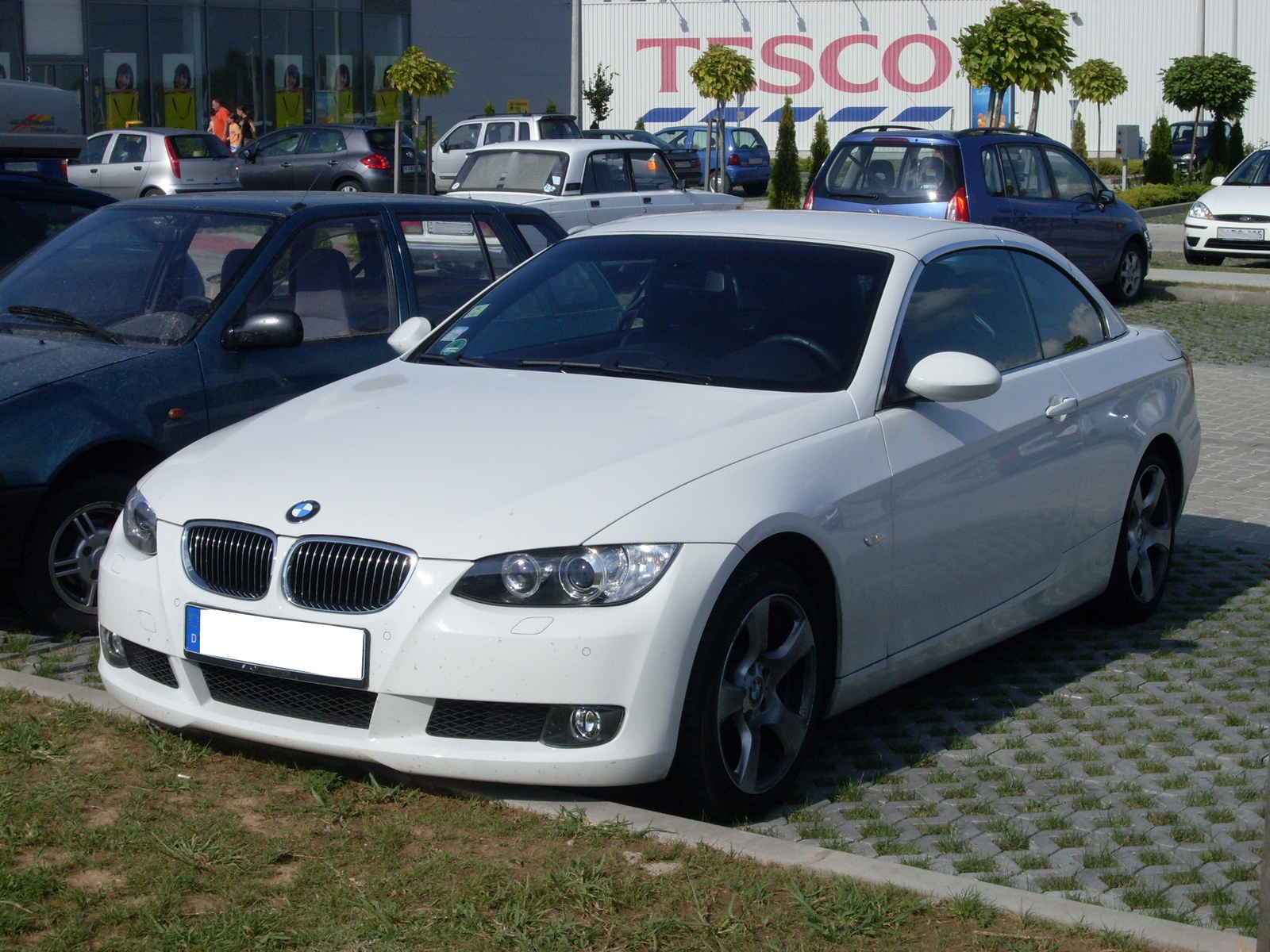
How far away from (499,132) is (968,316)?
26.2 metres

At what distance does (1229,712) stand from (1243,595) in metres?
1.68

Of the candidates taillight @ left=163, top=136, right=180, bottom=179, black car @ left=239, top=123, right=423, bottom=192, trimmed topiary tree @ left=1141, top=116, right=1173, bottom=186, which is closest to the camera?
taillight @ left=163, top=136, right=180, bottom=179

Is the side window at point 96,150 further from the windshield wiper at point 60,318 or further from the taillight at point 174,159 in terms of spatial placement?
the windshield wiper at point 60,318

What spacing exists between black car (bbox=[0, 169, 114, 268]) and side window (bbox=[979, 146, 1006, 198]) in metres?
9.82

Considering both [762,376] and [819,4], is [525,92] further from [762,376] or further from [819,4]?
[762,376]

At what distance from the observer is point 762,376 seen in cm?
468

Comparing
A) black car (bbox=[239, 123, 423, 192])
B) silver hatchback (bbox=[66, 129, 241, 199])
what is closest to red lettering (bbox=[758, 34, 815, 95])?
black car (bbox=[239, 123, 423, 192])

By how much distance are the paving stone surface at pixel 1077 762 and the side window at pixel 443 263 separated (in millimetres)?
2205

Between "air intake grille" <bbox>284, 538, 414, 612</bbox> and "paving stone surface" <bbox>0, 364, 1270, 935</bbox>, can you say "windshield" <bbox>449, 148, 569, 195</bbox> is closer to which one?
"paving stone surface" <bbox>0, 364, 1270, 935</bbox>

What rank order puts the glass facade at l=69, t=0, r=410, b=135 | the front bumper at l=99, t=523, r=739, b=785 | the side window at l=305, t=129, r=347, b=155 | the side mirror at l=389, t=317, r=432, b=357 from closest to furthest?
the front bumper at l=99, t=523, r=739, b=785
the side mirror at l=389, t=317, r=432, b=357
the side window at l=305, t=129, r=347, b=155
the glass facade at l=69, t=0, r=410, b=135

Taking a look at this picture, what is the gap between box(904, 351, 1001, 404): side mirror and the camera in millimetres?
4586

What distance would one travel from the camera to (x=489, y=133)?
30438 mm

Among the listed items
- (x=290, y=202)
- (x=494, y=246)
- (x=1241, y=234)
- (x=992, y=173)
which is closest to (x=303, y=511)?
(x=290, y=202)

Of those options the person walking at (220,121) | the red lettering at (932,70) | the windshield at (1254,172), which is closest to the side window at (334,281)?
the windshield at (1254,172)
